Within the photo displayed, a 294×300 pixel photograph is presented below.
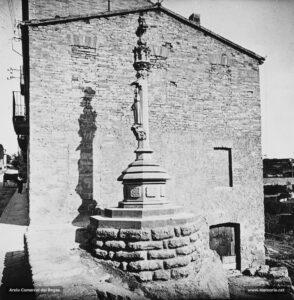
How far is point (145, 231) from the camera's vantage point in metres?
5.57

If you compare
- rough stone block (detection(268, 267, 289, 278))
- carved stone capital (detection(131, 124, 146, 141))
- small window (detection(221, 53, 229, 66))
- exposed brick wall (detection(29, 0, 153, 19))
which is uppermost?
exposed brick wall (detection(29, 0, 153, 19))

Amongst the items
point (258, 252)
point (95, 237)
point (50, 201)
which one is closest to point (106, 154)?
point (50, 201)

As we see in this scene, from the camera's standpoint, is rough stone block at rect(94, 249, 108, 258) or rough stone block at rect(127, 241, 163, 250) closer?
rough stone block at rect(127, 241, 163, 250)

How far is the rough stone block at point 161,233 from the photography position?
5605mm

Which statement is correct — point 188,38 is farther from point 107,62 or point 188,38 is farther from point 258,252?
point 258,252

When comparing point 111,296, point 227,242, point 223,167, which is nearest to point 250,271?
point 227,242

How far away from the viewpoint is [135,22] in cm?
1062

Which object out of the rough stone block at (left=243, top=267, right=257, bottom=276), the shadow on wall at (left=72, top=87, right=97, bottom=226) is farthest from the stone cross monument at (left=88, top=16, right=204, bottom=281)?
the rough stone block at (left=243, top=267, right=257, bottom=276)

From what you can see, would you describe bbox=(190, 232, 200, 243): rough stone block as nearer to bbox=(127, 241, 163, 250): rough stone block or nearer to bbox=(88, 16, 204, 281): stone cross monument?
bbox=(88, 16, 204, 281): stone cross monument

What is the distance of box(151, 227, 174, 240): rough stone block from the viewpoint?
5605mm

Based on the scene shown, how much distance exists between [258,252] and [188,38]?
8.52 meters

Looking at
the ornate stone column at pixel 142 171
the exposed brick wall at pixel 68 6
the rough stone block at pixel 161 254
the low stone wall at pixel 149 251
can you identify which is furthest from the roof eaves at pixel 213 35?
the rough stone block at pixel 161 254

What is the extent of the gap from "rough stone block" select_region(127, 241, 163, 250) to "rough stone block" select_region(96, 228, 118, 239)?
0.36 metres

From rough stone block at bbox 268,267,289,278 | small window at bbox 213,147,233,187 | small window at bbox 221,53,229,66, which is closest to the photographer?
rough stone block at bbox 268,267,289,278
